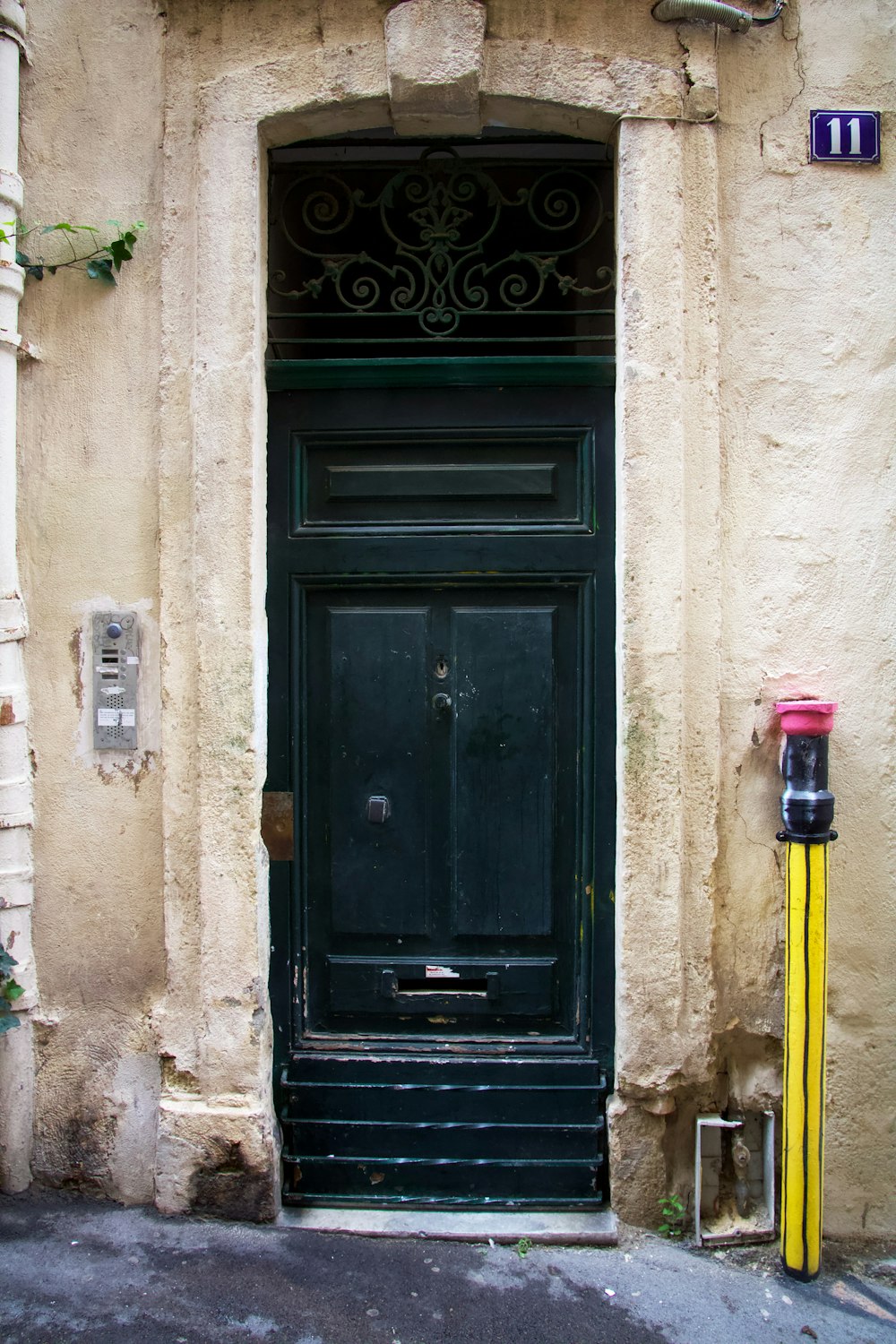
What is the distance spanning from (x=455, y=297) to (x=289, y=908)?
2.20 m

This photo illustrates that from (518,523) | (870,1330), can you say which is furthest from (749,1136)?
(518,523)

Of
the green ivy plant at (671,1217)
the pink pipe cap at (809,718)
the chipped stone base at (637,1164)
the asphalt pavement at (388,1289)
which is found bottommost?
the asphalt pavement at (388,1289)

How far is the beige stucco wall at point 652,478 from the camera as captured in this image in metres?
3.02

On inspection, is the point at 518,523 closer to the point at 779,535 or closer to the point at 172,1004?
the point at 779,535

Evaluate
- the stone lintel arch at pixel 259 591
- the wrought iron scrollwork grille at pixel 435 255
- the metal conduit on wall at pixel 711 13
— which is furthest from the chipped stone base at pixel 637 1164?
the metal conduit on wall at pixel 711 13

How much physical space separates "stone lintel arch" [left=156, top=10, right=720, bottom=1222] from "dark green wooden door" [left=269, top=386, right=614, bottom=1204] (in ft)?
0.54

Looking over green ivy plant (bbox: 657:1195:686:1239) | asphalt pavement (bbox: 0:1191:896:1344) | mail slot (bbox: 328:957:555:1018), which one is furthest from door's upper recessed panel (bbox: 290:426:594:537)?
asphalt pavement (bbox: 0:1191:896:1344)

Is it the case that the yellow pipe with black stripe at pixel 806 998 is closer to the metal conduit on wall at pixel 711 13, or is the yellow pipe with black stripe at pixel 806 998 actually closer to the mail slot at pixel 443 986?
the mail slot at pixel 443 986

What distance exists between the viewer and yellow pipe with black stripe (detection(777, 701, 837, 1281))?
2.77 m

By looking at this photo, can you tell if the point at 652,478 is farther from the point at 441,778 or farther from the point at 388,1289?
the point at 388,1289

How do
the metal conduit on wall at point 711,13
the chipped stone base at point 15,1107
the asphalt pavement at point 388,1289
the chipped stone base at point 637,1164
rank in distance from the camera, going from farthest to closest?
the chipped stone base at point 15,1107
the chipped stone base at point 637,1164
the metal conduit on wall at point 711,13
the asphalt pavement at point 388,1289

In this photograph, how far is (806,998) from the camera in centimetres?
278

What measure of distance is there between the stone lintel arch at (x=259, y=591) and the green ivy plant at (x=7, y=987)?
0.47 meters

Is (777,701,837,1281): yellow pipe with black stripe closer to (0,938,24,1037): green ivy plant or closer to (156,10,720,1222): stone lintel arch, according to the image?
(156,10,720,1222): stone lintel arch
